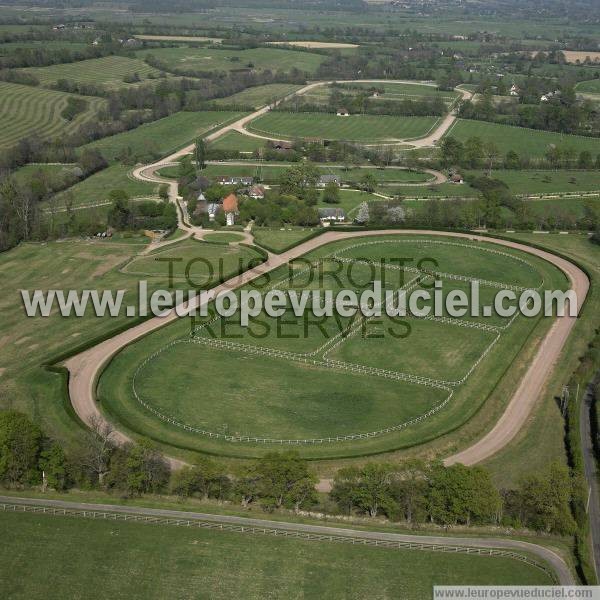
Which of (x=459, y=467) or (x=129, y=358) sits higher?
(x=459, y=467)

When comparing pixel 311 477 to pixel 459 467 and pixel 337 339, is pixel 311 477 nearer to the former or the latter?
pixel 459 467

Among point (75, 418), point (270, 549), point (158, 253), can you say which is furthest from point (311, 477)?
point (158, 253)

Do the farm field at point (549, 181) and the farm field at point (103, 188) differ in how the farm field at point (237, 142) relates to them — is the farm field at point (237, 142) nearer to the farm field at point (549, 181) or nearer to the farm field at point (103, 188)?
the farm field at point (103, 188)

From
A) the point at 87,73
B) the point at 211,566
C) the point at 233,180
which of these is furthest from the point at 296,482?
the point at 87,73

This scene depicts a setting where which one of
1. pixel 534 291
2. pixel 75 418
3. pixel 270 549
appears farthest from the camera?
pixel 534 291

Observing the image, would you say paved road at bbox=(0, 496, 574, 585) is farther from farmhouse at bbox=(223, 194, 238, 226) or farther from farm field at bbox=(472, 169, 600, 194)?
farm field at bbox=(472, 169, 600, 194)

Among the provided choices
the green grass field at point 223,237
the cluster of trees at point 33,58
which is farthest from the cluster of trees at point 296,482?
the cluster of trees at point 33,58

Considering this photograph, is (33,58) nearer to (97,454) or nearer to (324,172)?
(324,172)
